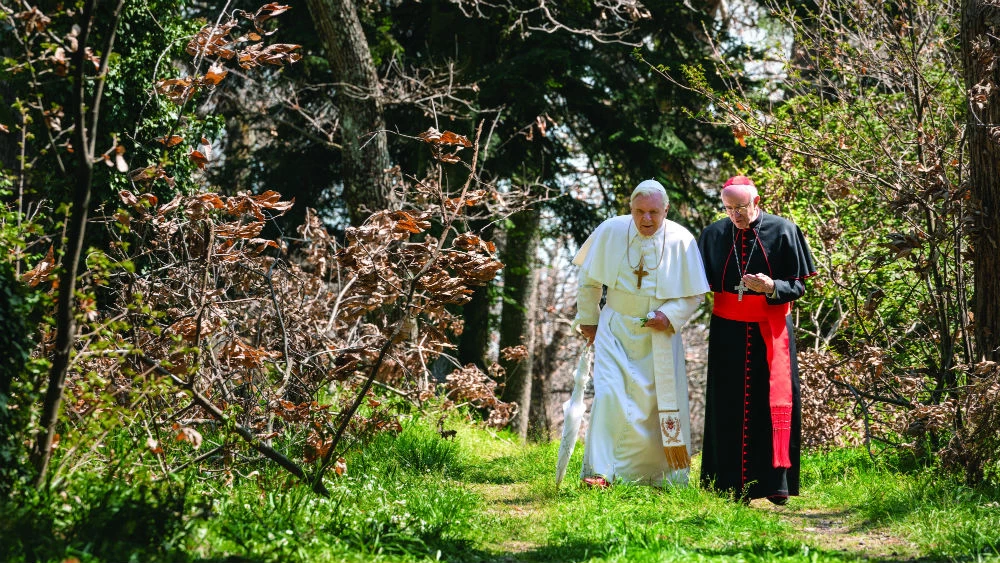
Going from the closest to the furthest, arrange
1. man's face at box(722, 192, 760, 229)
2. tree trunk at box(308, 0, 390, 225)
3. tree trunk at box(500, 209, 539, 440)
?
1. man's face at box(722, 192, 760, 229)
2. tree trunk at box(308, 0, 390, 225)
3. tree trunk at box(500, 209, 539, 440)

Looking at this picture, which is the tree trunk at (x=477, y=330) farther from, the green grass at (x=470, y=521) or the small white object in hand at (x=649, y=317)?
the small white object in hand at (x=649, y=317)

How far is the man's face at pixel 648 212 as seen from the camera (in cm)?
744

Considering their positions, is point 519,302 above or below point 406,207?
below

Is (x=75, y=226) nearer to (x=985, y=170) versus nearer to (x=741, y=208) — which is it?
(x=741, y=208)

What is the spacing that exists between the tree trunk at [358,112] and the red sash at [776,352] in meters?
4.86

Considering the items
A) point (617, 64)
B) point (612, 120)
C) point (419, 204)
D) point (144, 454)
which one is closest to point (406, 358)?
point (419, 204)

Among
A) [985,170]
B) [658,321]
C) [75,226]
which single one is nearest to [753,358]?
[658,321]

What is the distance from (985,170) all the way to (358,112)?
663 centimetres

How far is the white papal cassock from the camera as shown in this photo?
7340 millimetres

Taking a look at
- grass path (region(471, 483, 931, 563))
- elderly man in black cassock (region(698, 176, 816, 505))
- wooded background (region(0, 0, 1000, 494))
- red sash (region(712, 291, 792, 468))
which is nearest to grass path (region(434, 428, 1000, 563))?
grass path (region(471, 483, 931, 563))

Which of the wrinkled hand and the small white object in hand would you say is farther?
the small white object in hand

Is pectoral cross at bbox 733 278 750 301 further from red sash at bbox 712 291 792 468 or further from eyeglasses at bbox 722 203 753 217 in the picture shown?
eyeglasses at bbox 722 203 753 217

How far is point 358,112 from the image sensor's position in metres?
11.2

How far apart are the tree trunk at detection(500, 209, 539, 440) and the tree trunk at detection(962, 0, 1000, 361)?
26.4 ft
